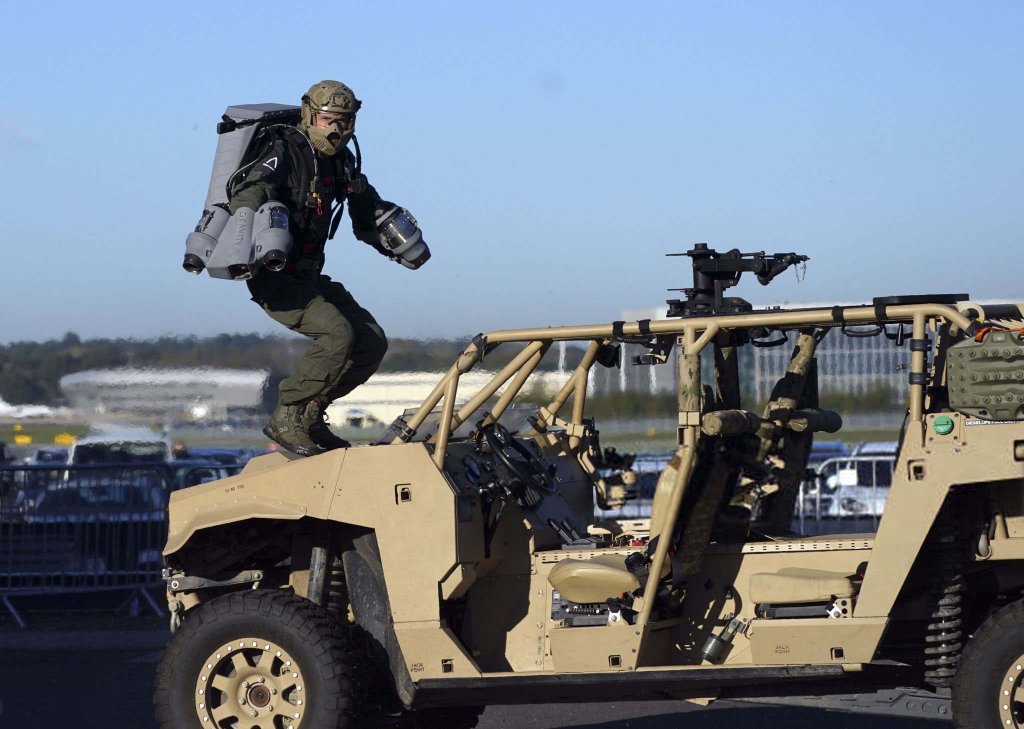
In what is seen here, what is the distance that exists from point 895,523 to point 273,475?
2.66 metres

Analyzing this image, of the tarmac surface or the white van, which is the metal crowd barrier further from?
the white van

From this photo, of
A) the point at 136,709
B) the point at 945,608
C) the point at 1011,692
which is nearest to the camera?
the point at 1011,692

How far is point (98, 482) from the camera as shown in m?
13.9

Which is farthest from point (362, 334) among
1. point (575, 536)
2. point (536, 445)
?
point (575, 536)

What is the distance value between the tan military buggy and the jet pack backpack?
0.93 metres

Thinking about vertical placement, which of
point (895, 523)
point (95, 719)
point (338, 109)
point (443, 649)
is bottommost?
point (95, 719)

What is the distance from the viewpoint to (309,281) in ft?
24.9

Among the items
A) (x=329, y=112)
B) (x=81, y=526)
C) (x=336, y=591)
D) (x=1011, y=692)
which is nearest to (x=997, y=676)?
(x=1011, y=692)

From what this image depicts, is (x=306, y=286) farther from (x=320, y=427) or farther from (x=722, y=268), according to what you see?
(x=722, y=268)

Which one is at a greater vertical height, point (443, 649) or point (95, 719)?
point (443, 649)

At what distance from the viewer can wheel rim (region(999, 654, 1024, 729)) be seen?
19.5 feet

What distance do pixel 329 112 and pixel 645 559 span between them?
104 inches

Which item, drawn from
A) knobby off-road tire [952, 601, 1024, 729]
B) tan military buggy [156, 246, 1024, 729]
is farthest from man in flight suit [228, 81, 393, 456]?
knobby off-road tire [952, 601, 1024, 729]

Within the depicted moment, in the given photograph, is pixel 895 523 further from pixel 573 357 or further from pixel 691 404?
pixel 573 357
